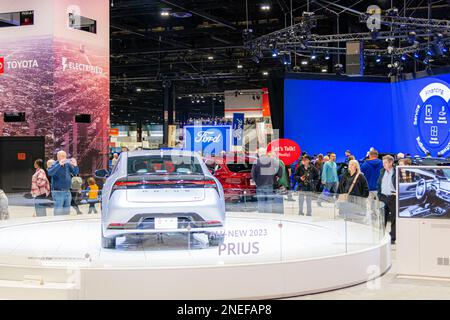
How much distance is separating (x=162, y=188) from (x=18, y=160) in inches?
362

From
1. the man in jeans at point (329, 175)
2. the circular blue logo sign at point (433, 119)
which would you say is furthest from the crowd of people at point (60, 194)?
the circular blue logo sign at point (433, 119)

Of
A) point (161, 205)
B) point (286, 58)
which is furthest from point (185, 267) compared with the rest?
point (286, 58)

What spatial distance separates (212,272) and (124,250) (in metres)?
1.17

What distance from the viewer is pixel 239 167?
1390 cm

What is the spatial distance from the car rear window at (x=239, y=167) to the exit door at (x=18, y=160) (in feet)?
14.8

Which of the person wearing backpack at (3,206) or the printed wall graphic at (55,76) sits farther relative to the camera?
the printed wall graphic at (55,76)

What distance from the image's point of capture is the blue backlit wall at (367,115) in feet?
59.4

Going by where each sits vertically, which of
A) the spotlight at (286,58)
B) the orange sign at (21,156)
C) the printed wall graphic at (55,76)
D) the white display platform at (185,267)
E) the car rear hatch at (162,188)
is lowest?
the white display platform at (185,267)

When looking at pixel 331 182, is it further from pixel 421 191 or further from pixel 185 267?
pixel 185 267

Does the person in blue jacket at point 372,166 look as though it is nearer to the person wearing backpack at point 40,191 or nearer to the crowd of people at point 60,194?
the crowd of people at point 60,194

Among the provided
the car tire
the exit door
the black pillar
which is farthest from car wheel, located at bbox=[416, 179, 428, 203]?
the black pillar
